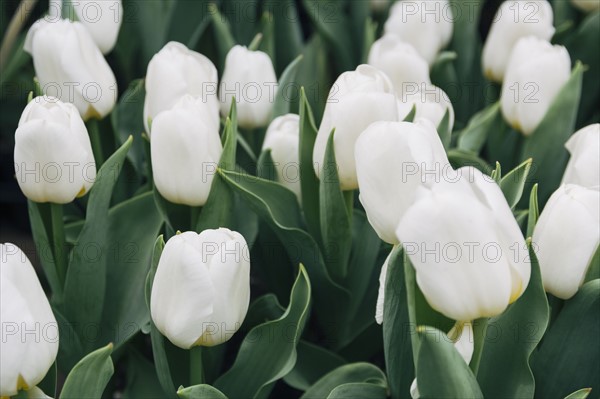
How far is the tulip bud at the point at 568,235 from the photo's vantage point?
2.59 feet

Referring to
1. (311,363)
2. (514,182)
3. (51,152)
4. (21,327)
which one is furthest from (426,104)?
(21,327)

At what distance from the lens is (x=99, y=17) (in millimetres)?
1168

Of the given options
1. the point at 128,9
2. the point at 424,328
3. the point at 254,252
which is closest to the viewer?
the point at 424,328

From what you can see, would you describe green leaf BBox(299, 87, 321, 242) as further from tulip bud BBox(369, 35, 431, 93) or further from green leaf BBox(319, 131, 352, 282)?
tulip bud BBox(369, 35, 431, 93)

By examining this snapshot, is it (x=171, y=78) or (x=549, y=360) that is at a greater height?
(x=171, y=78)

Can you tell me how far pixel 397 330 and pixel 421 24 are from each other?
656 mm

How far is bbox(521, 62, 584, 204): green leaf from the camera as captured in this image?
115 cm

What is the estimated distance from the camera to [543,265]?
0.81m

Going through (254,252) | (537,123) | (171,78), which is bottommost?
(254,252)

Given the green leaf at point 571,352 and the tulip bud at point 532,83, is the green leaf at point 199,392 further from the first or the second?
the tulip bud at point 532,83

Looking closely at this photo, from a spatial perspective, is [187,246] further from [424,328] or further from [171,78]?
[171,78]

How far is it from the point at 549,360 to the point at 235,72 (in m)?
0.52

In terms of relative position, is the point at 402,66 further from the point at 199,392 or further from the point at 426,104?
the point at 199,392

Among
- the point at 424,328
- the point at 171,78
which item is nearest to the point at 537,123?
the point at 171,78
